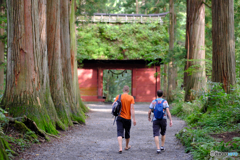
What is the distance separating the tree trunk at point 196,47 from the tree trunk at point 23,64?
906cm

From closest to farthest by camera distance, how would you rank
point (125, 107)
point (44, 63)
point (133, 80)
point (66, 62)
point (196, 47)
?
1. point (125, 107)
2. point (44, 63)
3. point (66, 62)
4. point (196, 47)
5. point (133, 80)

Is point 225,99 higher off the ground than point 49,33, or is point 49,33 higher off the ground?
point 49,33

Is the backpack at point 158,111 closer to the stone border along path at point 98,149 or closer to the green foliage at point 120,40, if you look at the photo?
the stone border along path at point 98,149

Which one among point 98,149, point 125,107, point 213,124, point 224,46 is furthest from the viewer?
point 224,46

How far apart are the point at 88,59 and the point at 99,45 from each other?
1945mm

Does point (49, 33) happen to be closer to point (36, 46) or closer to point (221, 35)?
point (36, 46)

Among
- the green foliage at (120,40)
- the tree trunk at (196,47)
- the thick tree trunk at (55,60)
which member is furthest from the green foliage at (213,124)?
the green foliage at (120,40)

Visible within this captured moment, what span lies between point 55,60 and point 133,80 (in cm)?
1782

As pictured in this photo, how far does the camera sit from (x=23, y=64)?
22.2 feet

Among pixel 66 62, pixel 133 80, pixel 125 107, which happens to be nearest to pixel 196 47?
pixel 66 62

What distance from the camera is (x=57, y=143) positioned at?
6781 millimetres

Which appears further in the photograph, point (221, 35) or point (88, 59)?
point (88, 59)

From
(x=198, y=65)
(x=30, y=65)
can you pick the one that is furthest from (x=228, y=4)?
(x=30, y=65)

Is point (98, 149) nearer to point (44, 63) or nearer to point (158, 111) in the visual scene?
point (158, 111)
